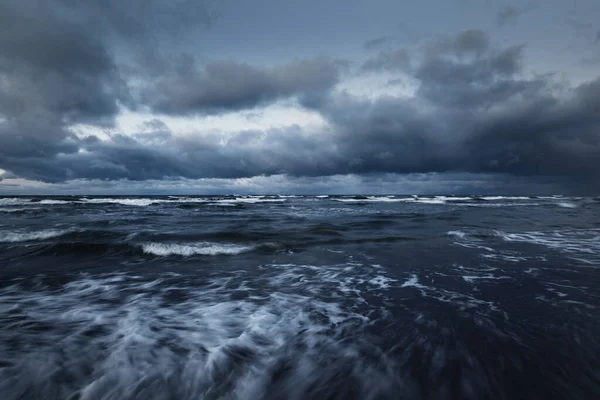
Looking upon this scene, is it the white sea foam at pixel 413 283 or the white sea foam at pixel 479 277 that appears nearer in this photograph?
the white sea foam at pixel 413 283

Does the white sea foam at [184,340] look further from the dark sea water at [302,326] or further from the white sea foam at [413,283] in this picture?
the white sea foam at [413,283]

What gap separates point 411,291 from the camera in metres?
5.17

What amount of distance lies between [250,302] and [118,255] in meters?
5.74

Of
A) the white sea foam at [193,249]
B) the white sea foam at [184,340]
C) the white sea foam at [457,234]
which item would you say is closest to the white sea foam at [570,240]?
the white sea foam at [457,234]

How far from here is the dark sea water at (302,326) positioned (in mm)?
2695

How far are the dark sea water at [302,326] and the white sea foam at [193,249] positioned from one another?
0.56 m

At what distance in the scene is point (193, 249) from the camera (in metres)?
9.00

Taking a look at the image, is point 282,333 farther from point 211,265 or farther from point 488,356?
point 211,265

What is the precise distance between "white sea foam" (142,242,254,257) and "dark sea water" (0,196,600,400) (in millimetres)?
559

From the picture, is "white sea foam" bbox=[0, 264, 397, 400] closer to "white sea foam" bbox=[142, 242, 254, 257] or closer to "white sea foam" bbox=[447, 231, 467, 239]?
"white sea foam" bbox=[142, 242, 254, 257]

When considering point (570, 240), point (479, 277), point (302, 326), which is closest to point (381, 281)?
point (479, 277)

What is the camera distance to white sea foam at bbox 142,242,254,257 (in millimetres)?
8633

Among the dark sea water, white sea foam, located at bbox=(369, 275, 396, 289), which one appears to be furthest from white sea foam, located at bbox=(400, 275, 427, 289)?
white sea foam, located at bbox=(369, 275, 396, 289)

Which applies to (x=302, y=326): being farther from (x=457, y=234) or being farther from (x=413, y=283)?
(x=457, y=234)
